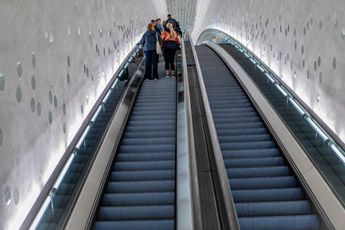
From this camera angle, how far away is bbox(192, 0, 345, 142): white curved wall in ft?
15.6

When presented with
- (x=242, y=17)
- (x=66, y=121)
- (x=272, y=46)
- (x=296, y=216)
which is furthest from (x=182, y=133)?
(x=242, y=17)

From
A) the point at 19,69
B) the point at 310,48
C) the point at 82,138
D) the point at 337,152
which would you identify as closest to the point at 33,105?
the point at 19,69

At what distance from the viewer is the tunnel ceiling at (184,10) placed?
29500 mm

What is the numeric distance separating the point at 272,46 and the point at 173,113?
317 cm

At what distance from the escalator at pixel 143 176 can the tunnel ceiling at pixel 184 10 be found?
23.5 m

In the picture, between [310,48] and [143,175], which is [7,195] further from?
[310,48]

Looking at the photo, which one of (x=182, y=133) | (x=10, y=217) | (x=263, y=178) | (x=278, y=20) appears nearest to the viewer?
(x=10, y=217)

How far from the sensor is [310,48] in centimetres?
588

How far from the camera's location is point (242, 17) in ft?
43.3

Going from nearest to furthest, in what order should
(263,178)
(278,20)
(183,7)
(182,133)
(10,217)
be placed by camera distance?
(10,217)
(263,178)
(182,133)
(278,20)
(183,7)

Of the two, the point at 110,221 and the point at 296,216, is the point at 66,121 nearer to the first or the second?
the point at 110,221

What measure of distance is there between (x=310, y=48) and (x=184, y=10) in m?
28.9

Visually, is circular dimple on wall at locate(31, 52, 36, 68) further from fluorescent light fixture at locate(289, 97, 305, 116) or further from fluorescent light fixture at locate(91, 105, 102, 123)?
fluorescent light fixture at locate(289, 97, 305, 116)

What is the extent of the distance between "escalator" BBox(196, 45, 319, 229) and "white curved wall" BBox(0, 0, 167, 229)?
2055 mm
